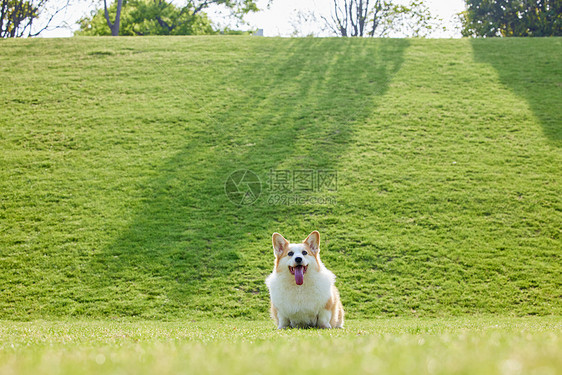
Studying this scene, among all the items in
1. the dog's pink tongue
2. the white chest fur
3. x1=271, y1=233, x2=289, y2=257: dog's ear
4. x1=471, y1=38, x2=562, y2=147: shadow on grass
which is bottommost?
the white chest fur

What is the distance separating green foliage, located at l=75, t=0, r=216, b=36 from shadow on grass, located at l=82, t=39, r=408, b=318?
63.2 feet

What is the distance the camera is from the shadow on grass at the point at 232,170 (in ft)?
39.9

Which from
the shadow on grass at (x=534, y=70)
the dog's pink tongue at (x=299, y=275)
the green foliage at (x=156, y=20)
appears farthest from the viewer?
the green foliage at (x=156, y=20)

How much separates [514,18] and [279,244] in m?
42.2

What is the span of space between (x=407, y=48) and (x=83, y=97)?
20.0 meters

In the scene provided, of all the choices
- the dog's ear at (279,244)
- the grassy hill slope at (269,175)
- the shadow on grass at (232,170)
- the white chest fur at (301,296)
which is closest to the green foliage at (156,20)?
the grassy hill slope at (269,175)

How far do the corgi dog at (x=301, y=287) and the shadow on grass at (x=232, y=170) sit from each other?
452cm

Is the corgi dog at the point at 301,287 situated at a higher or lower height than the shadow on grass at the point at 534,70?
lower

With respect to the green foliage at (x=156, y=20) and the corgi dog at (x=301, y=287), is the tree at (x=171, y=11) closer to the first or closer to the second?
Answer: the green foliage at (x=156, y=20)

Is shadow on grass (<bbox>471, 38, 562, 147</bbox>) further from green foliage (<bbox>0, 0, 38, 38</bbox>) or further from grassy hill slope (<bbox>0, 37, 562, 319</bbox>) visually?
green foliage (<bbox>0, 0, 38, 38</bbox>)

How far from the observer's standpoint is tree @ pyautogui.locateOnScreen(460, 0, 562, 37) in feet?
124

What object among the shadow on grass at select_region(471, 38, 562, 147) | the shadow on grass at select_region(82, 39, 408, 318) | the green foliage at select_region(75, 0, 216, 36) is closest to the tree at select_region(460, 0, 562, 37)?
the shadow on grass at select_region(471, 38, 562, 147)

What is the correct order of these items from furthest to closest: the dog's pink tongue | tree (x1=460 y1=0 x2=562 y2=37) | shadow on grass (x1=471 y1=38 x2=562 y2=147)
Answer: tree (x1=460 y1=0 x2=562 y2=37) → shadow on grass (x1=471 y1=38 x2=562 y2=147) → the dog's pink tongue

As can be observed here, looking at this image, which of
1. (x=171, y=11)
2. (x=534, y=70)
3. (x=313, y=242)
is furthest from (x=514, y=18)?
(x=313, y=242)
